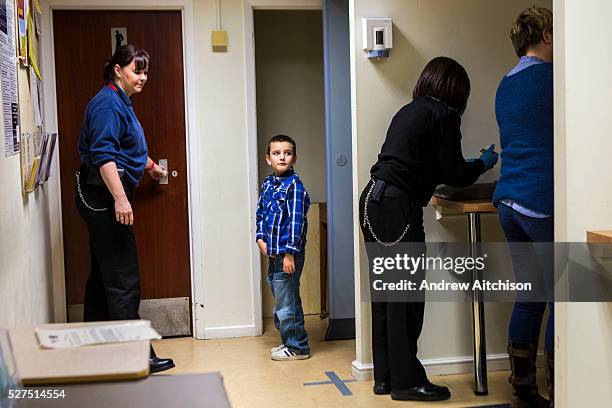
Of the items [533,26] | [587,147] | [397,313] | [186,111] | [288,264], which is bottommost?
[397,313]

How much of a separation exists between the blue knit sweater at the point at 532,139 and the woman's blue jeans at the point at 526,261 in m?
0.06

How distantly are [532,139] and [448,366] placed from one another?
1319 mm

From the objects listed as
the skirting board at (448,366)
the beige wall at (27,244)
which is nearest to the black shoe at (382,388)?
the skirting board at (448,366)

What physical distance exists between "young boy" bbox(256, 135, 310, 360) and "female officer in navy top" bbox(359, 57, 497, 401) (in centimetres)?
73

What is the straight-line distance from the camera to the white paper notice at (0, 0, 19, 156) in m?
2.75

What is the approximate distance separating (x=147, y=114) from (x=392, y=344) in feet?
6.79

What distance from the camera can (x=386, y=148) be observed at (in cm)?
343

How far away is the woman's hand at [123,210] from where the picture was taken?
378 cm

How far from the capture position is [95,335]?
5.06 ft

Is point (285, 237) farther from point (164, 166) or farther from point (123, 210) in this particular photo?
point (164, 166)

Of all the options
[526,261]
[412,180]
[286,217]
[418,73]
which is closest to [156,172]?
[286,217]

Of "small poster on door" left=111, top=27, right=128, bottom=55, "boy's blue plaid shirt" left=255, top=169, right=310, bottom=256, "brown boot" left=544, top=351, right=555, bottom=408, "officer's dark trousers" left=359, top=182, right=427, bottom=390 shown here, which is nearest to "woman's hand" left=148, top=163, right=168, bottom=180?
"boy's blue plaid shirt" left=255, top=169, right=310, bottom=256

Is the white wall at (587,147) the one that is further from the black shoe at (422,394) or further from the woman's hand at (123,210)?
the woman's hand at (123,210)

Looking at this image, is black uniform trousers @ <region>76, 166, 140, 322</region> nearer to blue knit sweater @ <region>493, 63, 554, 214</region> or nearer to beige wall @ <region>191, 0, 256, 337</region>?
beige wall @ <region>191, 0, 256, 337</region>
